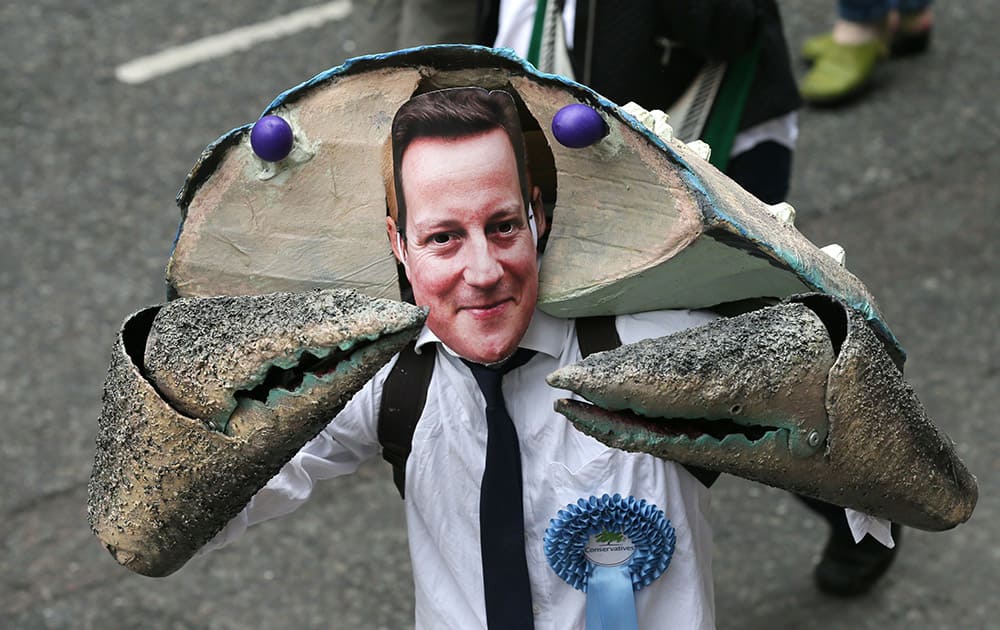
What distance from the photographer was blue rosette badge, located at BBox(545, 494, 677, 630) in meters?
2.33

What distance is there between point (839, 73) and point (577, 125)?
426 centimetres

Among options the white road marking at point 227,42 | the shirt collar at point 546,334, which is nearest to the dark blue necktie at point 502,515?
the shirt collar at point 546,334

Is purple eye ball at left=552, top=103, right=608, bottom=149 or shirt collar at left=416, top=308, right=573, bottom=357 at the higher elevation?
purple eye ball at left=552, top=103, right=608, bottom=149

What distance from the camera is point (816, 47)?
6.18 meters

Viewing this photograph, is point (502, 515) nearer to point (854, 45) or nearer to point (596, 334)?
point (596, 334)

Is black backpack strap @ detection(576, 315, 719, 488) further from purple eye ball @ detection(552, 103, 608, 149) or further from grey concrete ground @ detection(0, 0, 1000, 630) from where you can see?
grey concrete ground @ detection(0, 0, 1000, 630)

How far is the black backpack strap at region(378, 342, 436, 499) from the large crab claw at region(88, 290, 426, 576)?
0.35m

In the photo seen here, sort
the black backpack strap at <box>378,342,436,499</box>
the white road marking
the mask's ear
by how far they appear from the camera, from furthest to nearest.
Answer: the white road marking → the black backpack strap at <box>378,342,436,499</box> → the mask's ear

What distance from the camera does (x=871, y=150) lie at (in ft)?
19.1

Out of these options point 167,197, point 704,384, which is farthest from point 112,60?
point 704,384

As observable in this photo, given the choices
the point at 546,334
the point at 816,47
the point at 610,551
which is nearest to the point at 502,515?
the point at 610,551

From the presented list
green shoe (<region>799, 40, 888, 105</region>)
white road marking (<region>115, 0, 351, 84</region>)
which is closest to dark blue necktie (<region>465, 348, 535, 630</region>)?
green shoe (<region>799, 40, 888, 105</region>)

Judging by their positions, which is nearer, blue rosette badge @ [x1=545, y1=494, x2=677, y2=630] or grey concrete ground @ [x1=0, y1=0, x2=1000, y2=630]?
blue rosette badge @ [x1=545, y1=494, x2=677, y2=630]

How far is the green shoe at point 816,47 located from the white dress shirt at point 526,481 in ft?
13.5
